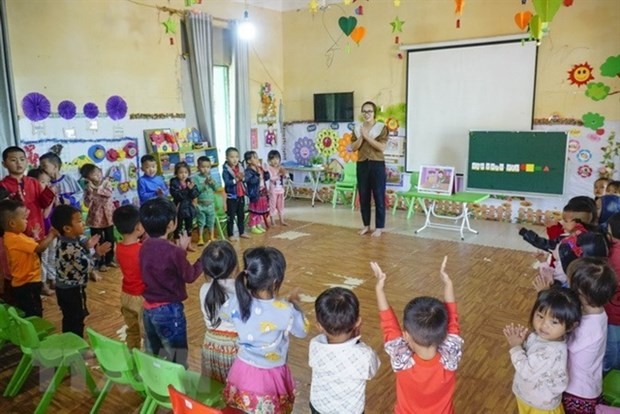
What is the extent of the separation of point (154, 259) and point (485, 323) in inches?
94.3

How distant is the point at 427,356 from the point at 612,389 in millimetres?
919

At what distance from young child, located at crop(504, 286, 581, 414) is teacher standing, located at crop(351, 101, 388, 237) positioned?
423cm

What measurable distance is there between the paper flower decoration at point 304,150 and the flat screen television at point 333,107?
44cm

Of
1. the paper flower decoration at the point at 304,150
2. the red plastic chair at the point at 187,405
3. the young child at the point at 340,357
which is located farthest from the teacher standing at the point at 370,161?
the red plastic chair at the point at 187,405

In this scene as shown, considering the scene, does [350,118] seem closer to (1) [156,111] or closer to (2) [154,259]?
(1) [156,111]

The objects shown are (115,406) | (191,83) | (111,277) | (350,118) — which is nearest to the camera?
(115,406)

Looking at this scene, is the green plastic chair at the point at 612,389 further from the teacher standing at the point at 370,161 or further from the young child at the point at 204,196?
the young child at the point at 204,196

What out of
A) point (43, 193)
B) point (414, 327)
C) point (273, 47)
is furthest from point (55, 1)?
point (414, 327)

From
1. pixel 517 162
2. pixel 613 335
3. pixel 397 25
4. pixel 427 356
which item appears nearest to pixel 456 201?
pixel 517 162

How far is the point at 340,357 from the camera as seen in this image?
1.69m

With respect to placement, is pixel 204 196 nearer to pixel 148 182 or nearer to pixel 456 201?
pixel 148 182

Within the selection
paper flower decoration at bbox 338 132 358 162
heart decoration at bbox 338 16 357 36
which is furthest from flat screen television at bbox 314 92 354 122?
heart decoration at bbox 338 16 357 36

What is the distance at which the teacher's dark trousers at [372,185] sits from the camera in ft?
19.8

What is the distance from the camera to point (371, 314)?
146 inches
